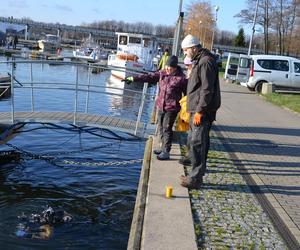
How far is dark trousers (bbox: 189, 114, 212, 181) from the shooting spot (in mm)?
6430

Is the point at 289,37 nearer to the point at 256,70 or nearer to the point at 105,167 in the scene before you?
the point at 256,70

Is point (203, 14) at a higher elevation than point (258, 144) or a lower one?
higher

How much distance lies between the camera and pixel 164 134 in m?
8.05

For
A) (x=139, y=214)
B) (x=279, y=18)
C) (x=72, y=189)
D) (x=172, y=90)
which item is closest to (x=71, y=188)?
(x=72, y=189)

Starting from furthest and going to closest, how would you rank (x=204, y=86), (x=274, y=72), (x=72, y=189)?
(x=274, y=72)
(x=72, y=189)
(x=204, y=86)

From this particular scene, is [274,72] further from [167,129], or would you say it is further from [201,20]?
[201,20]

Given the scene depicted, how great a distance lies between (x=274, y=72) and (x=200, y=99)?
799 inches

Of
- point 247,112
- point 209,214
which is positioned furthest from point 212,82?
point 247,112

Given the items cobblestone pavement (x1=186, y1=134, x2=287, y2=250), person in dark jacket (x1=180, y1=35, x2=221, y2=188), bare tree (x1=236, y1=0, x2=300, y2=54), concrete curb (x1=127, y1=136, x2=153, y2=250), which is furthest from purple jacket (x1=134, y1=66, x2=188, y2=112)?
bare tree (x1=236, y1=0, x2=300, y2=54)

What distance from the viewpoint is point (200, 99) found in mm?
6242

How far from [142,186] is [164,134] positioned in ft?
5.40

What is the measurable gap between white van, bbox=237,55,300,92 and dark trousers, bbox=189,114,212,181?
19.5 m

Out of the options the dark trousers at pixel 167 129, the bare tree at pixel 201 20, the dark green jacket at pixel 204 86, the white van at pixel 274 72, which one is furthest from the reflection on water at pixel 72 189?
the bare tree at pixel 201 20

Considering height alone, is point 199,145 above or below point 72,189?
above
